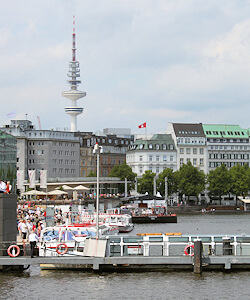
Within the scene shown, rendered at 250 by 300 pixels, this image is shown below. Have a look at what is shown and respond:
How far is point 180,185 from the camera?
198125mm

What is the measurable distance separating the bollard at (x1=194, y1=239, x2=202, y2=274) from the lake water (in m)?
0.38

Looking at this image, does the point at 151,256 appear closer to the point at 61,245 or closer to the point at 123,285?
the point at 123,285

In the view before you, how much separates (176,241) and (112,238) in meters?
3.75

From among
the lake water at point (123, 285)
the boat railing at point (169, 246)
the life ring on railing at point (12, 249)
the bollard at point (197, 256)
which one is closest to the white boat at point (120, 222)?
the boat railing at point (169, 246)

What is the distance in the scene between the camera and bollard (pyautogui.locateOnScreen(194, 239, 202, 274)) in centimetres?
4369

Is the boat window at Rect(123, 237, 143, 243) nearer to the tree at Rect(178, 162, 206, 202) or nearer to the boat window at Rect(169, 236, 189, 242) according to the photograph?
the boat window at Rect(169, 236, 189, 242)

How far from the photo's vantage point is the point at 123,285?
4262 centimetres

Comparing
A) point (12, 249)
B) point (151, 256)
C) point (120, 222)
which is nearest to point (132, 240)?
point (151, 256)

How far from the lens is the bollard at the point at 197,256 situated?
143 ft

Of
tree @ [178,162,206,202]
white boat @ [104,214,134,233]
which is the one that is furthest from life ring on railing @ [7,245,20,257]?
tree @ [178,162,206,202]

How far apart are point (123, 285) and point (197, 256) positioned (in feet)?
15.1

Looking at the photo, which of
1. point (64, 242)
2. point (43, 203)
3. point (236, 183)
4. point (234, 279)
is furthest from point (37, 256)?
point (236, 183)

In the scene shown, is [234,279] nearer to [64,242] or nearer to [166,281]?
[166,281]

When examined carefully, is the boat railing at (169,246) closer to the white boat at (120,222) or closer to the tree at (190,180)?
the white boat at (120,222)
